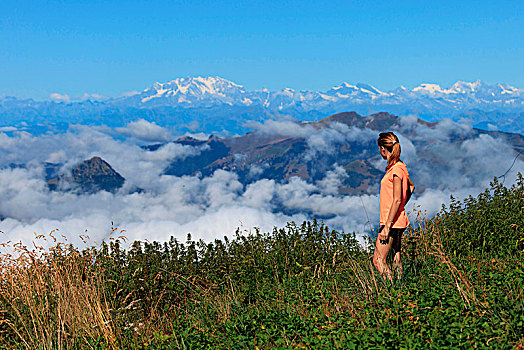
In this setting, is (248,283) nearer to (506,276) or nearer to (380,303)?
(380,303)

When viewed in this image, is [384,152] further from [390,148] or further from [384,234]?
[384,234]

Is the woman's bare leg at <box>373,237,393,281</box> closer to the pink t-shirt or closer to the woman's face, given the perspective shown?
the pink t-shirt

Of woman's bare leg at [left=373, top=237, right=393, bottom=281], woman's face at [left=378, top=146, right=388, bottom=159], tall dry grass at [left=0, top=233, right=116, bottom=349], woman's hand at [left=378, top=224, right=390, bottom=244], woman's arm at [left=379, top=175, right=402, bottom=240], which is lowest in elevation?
tall dry grass at [left=0, top=233, right=116, bottom=349]

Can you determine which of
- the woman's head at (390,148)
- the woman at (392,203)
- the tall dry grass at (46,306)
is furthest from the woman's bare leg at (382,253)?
the tall dry grass at (46,306)

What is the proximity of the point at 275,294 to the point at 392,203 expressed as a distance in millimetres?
2265

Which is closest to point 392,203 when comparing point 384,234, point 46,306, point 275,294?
point 384,234

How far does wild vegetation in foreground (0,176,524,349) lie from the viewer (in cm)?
410

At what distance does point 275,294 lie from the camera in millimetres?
6137

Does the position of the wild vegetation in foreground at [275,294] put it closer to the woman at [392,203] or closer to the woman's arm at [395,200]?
the woman at [392,203]

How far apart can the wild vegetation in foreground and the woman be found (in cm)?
37

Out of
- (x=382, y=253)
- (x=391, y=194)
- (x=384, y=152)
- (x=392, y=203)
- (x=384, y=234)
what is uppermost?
(x=384, y=152)

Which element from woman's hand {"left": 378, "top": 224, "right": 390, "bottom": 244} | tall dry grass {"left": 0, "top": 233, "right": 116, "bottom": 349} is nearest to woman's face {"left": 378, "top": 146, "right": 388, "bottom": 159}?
woman's hand {"left": 378, "top": 224, "right": 390, "bottom": 244}

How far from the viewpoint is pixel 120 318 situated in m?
5.32

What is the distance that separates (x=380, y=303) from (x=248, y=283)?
8.42 feet
